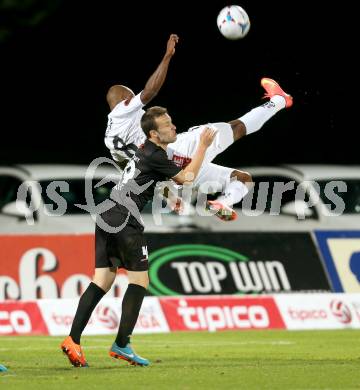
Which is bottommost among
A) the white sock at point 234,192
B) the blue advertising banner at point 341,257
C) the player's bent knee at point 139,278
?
the player's bent knee at point 139,278

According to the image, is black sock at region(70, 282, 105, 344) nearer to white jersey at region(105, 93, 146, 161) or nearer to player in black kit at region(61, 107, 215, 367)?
player in black kit at region(61, 107, 215, 367)

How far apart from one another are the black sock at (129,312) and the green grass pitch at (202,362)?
0.28 metres

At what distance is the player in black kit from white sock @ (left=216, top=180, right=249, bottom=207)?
1.62 metres

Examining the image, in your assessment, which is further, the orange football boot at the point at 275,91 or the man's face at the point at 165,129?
the orange football boot at the point at 275,91

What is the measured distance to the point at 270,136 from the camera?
30.4 meters

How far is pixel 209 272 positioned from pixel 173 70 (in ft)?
40.4

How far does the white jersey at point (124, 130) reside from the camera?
1469 cm

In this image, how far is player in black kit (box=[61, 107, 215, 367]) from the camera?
12.7 meters

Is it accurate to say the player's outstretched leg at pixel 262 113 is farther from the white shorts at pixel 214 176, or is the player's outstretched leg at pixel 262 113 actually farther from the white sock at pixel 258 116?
the white shorts at pixel 214 176

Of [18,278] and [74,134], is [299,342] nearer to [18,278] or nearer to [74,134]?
[18,278]

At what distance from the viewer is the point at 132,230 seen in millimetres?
12703

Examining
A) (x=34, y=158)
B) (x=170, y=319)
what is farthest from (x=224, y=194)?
(x=34, y=158)

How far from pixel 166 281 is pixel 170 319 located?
2.45 ft

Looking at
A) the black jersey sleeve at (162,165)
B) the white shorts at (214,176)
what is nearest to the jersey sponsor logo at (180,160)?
the white shorts at (214,176)
